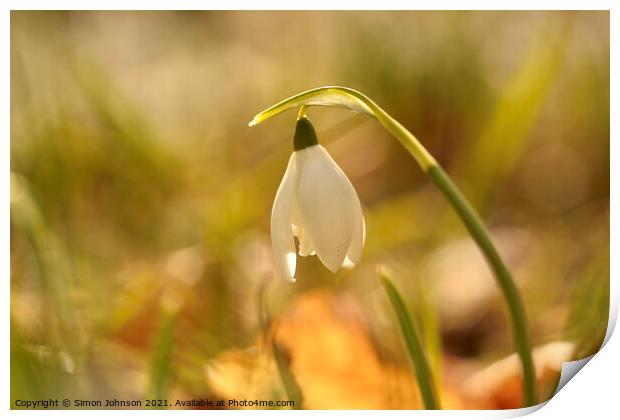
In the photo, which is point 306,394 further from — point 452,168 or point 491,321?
point 452,168

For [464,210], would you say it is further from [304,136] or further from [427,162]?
[304,136]

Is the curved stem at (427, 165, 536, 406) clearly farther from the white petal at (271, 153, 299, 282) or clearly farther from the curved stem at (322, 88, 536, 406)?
the white petal at (271, 153, 299, 282)

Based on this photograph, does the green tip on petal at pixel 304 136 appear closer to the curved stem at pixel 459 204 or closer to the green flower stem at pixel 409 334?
the curved stem at pixel 459 204

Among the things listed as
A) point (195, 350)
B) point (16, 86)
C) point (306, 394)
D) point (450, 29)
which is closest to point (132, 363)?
point (195, 350)

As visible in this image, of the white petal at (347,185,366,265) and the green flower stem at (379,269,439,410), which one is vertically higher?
the white petal at (347,185,366,265)

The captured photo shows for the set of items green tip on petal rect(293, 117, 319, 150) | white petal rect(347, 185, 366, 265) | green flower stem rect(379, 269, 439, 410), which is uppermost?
green tip on petal rect(293, 117, 319, 150)

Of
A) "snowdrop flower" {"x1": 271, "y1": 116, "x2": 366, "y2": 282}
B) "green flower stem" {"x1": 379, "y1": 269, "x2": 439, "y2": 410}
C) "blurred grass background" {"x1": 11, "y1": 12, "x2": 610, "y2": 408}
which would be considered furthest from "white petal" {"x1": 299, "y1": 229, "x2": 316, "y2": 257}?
"blurred grass background" {"x1": 11, "y1": 12, "x2": 610, "y2": 408}
